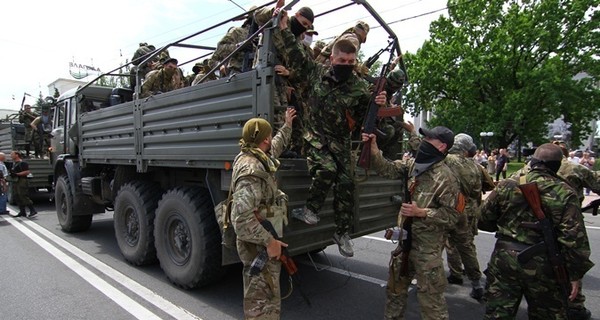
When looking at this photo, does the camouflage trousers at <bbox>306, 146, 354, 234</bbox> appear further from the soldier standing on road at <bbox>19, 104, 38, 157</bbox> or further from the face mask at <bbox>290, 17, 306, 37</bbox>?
the soldier standing on road at <bbox>19, 104, 38, 157</bbox>

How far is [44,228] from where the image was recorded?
7980 millimetres

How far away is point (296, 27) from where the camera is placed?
375cm

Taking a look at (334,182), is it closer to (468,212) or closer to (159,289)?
(468,212)

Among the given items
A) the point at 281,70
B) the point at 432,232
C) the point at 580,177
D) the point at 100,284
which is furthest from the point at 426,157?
the point at 100,284

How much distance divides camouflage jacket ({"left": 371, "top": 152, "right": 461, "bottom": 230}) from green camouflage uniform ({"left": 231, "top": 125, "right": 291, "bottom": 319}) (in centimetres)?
105

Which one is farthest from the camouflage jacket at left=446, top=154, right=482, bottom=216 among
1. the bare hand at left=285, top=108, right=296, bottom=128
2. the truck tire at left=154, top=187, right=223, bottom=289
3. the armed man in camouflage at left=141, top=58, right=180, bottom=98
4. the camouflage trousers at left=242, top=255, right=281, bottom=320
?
the armed man in camouflage at left=141, top=58, right=180, bottom=98

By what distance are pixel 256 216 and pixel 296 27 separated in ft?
6.21

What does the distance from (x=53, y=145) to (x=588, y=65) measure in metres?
27.7

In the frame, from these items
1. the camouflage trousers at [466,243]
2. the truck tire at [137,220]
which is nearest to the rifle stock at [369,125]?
the camouflage trousers at [466,243]

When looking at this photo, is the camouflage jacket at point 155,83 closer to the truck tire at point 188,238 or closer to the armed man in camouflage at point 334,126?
the truck tire at point 188,238

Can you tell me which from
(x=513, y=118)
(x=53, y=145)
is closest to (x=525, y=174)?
(x=53, y=145)

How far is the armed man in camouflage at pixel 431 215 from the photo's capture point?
114 inches

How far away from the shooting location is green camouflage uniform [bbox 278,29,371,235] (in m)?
3.48

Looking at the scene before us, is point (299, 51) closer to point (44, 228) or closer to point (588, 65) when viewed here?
point (44, 228)
